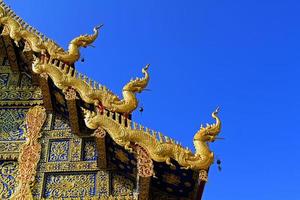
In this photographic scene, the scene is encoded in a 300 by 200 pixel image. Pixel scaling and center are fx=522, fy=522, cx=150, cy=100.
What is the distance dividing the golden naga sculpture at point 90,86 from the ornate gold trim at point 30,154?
813 millimetres

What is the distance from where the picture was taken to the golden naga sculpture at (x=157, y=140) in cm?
690

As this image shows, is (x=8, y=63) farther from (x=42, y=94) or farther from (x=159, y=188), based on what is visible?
(x=159, y=188)

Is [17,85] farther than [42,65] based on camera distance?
Yes

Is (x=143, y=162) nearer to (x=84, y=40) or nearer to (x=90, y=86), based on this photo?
(x=90, y=86)

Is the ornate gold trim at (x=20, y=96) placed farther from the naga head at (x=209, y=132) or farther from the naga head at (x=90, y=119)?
the naga head at (x=209, y=132)

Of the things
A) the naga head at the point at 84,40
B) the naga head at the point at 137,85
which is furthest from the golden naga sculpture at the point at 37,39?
the naga head at the point at 137,85

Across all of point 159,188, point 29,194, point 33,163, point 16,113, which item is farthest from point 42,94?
point 159,188

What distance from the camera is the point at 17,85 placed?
30.1 ft

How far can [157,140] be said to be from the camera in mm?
7141

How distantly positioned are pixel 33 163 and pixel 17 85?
178 cm

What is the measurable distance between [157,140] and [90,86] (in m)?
1.47

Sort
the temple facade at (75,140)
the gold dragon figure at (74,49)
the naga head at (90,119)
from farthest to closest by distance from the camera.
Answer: the gold dragon figure at (74,49) < the naga head at (90,119) < the temple facade at (75,140)

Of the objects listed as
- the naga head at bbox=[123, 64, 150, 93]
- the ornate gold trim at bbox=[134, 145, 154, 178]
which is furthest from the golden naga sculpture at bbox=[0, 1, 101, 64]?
the ornate gold trim at bbox=[134, 145, 154, 178]

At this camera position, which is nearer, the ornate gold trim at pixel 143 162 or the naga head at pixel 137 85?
the ornate gold trim at pixel 143 162
